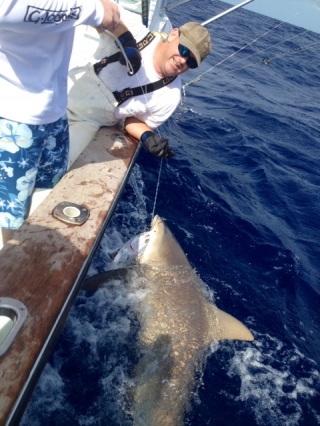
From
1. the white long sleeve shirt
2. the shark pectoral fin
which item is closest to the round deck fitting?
the white long sleeve shirt

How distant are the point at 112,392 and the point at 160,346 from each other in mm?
478

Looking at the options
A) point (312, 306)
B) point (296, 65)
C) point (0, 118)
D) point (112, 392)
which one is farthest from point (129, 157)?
point (296, 65)

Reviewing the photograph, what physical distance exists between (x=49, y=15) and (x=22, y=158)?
0.75 metres

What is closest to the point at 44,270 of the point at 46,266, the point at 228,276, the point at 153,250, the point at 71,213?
the point at 46,266

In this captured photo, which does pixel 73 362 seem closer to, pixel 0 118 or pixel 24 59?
pixel 0 118

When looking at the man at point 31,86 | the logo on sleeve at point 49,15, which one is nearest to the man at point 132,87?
the man at point 31,86

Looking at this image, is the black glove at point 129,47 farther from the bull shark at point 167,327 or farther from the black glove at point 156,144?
the bull shark at point 167,327

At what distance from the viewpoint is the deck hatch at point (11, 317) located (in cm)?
158

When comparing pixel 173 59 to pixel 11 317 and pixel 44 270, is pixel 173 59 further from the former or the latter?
pixel 11 317

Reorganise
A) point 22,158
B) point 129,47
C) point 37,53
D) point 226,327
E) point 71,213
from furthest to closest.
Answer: point 226,327
point 129,47
point 71,213
point 22,158
point 37,53

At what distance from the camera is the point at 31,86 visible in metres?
1.85

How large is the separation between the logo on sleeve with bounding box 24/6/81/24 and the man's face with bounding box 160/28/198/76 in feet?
4.72

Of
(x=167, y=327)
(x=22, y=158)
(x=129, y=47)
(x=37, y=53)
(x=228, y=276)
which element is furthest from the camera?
(x=228, y=276)

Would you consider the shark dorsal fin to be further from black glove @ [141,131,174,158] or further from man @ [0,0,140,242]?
man @ [0,0,140,242]
